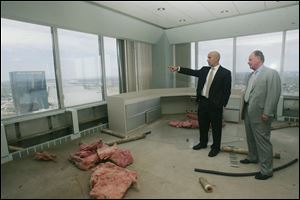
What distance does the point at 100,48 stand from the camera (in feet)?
12.8

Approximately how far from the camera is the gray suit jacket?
1813mm

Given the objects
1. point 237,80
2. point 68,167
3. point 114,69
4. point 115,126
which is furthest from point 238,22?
point 68,167

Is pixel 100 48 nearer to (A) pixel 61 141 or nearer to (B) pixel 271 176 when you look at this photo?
(A) pixel 61 141

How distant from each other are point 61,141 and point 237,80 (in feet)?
13.6

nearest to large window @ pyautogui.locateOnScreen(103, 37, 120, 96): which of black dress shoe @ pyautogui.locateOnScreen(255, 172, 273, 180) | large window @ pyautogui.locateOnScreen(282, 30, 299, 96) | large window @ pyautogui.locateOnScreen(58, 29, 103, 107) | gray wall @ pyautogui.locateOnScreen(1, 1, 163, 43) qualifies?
large window @ pyautogui.locateOnScreen(58, 29, 103, 107)

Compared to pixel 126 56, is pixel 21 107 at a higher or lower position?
lower

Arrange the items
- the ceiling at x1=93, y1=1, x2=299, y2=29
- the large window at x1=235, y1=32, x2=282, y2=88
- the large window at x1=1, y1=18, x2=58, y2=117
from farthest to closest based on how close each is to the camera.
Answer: the large window at x1=235, y1=32, x2=282, y2=88
the ceiling at x1=93, y1=1, x2=299, y2=29
the large window at x1=1, y1=18, x2=58, y2=117

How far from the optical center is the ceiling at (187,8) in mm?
2826

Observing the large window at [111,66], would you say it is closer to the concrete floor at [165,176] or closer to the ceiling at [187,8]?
the ceiling at [187,8]

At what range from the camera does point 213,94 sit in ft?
7.98

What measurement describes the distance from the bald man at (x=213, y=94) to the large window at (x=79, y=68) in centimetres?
222

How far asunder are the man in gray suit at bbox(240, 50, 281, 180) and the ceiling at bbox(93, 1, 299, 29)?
1.39 metres

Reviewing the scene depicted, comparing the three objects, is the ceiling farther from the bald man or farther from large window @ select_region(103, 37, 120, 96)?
the bald man

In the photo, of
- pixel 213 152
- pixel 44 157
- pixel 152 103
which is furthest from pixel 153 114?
pixel 44 157
